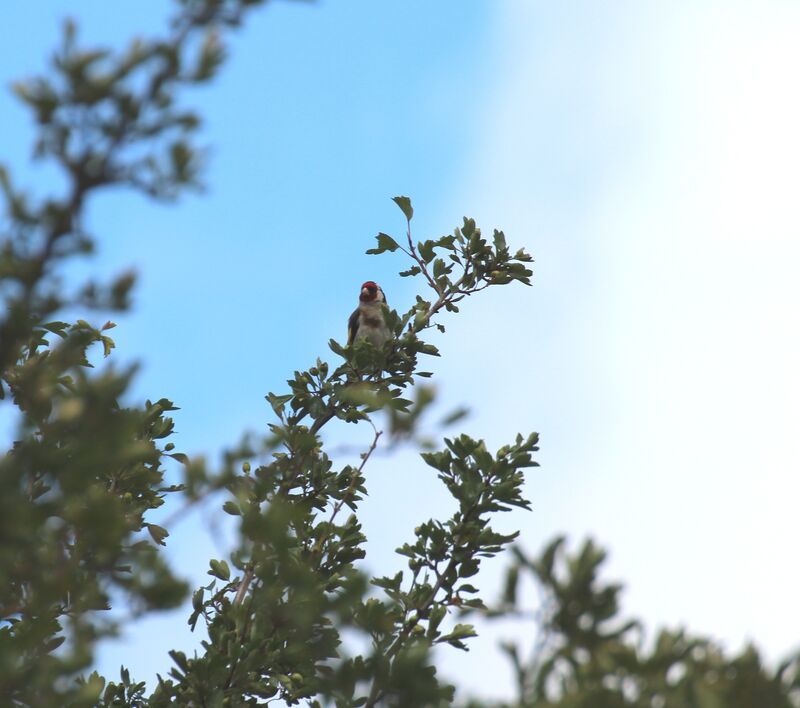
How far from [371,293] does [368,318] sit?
1.24 m

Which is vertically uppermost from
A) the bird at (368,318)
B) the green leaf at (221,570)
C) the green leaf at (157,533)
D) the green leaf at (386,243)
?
the bird at (368,318)

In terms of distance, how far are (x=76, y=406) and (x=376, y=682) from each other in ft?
5.17

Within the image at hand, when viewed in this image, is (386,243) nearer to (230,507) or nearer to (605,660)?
(230,507)

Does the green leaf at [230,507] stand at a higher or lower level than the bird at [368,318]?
lower

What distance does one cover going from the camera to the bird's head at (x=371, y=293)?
13664 millimetres

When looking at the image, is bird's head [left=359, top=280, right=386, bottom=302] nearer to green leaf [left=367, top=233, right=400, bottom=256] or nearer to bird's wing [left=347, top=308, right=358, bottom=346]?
bird's wing [left=347, top=308, right=358, bottom=346]

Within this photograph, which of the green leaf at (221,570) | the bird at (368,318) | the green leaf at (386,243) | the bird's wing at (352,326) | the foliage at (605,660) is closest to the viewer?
the foliage at (605,660)

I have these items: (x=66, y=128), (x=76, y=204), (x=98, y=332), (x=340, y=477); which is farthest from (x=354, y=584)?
(x=98, y=332)

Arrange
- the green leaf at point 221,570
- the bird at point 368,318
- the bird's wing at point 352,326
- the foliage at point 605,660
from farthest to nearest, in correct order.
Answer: the bird's wing at point 352,326 → the bird at point 368,318 → the green leaf at point 221,570 → the foliage at point 605,660

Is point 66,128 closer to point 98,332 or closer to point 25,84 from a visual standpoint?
point 25,84

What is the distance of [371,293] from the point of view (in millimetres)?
13703

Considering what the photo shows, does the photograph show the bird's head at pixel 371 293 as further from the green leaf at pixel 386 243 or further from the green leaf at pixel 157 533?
the green leaf at pixel 157 533

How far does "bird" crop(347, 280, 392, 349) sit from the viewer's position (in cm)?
1229

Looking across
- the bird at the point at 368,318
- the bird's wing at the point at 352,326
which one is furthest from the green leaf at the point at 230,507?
the bird's wing at the point at 352,326
